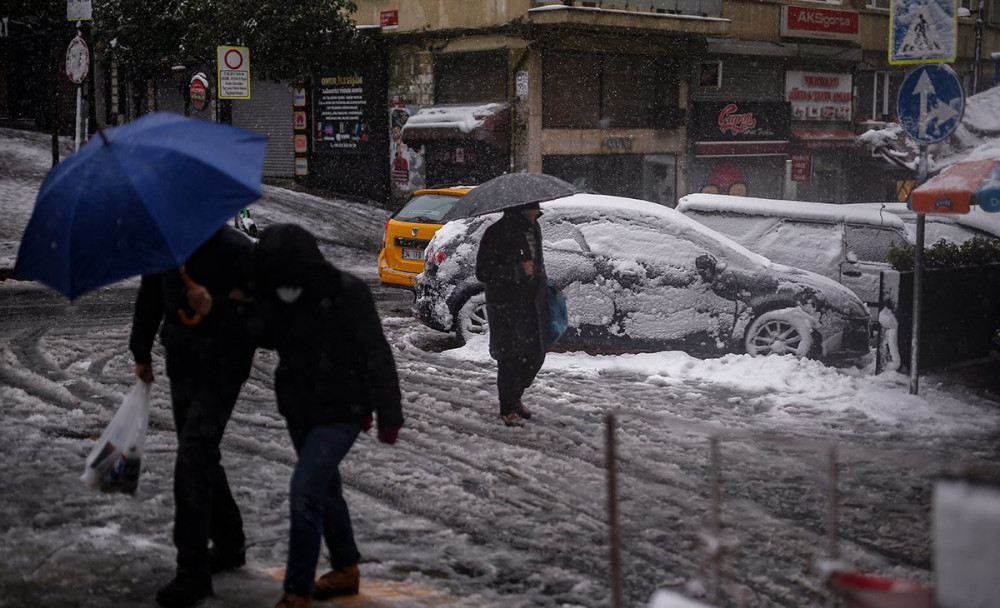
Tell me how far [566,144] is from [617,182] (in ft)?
7.33

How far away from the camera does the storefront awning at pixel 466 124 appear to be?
25.6 meters

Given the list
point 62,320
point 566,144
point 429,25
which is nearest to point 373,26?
point 429,25

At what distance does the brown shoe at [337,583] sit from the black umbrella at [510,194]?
12.8ft

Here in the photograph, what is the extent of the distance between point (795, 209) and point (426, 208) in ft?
15.9

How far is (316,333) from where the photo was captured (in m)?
4.44

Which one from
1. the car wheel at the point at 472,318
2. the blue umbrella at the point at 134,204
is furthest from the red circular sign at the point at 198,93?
the blue umbrella at the point at 134,204

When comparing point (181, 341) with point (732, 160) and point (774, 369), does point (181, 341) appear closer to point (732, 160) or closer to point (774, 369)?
point (774, 369)

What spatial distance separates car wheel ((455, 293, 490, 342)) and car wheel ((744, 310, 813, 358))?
2.71 meters

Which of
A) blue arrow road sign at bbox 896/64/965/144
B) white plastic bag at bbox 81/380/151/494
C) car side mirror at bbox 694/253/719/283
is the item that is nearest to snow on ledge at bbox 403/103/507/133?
car side mirror at bbox 694/253/719/283

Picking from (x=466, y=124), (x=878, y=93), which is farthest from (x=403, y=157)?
(x=878, y=93)

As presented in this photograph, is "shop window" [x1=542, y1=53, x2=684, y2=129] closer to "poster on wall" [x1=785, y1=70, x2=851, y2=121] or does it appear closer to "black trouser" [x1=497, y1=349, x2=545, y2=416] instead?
"poster on wall" [x1=785, y1=70, x2=851, y2=121]

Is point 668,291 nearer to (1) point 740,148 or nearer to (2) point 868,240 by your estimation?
(2) point 868,240

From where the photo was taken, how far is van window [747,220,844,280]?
12.3 m

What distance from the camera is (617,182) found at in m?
27.9
